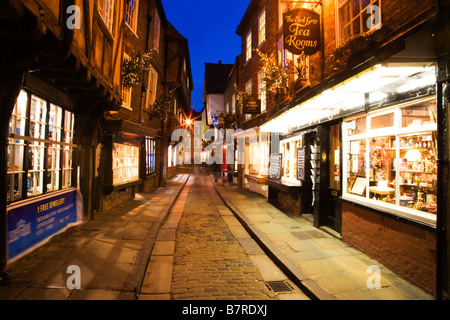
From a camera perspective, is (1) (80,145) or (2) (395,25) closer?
(2) (395,25)

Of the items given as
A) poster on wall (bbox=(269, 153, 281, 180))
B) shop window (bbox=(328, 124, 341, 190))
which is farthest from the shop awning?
poster on wall (bbox=(269, 153, 281, 180))

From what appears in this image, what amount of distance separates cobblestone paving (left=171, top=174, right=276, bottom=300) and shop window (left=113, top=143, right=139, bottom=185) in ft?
12.2

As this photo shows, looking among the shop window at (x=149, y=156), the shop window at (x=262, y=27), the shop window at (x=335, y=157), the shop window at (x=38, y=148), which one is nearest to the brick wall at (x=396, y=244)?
the shop window at (x=335, y=157)

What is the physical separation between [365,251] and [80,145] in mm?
7907

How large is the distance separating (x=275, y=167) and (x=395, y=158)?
5645 millimetres

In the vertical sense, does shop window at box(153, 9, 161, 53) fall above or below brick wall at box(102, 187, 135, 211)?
above

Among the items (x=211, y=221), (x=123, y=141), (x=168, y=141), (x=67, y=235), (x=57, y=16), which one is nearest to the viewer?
(x=57, y=16)

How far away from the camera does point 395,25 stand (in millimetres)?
4426

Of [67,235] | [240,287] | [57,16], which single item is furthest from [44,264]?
[57,16]

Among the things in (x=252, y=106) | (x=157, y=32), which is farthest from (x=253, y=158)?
(x=157, y=32)

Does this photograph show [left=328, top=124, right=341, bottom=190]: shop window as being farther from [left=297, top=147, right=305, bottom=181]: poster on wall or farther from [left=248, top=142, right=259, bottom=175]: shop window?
[left=248, top=142, right=259, bottom=175]: shop window

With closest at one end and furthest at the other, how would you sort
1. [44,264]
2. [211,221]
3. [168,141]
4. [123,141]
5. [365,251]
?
[44,264], [365,251], [211,221], [123,141], [168,141]

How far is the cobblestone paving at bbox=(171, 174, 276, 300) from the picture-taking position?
3660mm

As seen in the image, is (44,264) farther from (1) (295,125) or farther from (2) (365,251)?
(1) (295,125)
